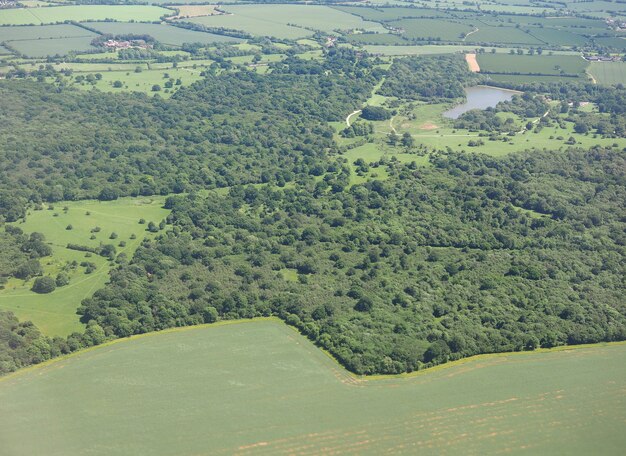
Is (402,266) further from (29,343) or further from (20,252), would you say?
(20,252)

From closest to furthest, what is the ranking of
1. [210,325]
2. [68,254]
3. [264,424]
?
[264,424] → [210,325] → [68,254]

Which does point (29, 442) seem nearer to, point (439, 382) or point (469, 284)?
point (439, 382)

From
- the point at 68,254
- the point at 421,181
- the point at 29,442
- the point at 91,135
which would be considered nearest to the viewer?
the point at 29,442

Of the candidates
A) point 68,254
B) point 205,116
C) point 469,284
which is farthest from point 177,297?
point 205,116

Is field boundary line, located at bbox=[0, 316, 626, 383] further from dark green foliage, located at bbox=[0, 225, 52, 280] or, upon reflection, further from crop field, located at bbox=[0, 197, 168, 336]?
dark green foliage, located at bbox=[0, 225, 52, 280]

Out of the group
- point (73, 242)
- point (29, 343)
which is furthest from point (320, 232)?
point (29, 343)

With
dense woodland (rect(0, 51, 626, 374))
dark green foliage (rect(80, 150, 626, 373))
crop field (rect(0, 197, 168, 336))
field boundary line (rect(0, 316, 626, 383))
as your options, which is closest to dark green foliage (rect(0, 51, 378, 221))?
dense woodland (rect(0, 51, 626, 374))

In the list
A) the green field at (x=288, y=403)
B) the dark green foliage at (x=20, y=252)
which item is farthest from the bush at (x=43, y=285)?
the green field at (x=288, y=403)
